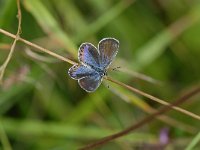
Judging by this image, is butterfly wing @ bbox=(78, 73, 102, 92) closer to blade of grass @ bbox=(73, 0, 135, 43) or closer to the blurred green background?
the blurred green background

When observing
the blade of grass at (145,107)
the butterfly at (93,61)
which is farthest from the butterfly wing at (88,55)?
the blade of grass at (145,107)

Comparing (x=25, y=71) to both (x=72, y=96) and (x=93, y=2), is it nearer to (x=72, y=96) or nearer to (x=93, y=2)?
(x=72, y=96)

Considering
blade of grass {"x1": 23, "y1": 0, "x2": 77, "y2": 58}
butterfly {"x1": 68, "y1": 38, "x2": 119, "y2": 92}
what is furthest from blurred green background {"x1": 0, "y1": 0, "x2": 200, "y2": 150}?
butterfly {"x1": 68, "y1": 38, "x2": 119, "y2": 92}

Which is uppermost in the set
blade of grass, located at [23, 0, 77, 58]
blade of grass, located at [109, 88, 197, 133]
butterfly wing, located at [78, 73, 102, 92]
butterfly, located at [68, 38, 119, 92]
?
blade of grass, located at [23, 0, 77, 58]

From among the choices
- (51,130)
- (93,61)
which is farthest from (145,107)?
(93,61)

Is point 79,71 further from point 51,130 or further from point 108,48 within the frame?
point 51,130

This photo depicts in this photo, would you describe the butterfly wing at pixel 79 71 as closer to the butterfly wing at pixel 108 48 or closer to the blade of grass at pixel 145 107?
the butterfly wing at pixel 108 48
